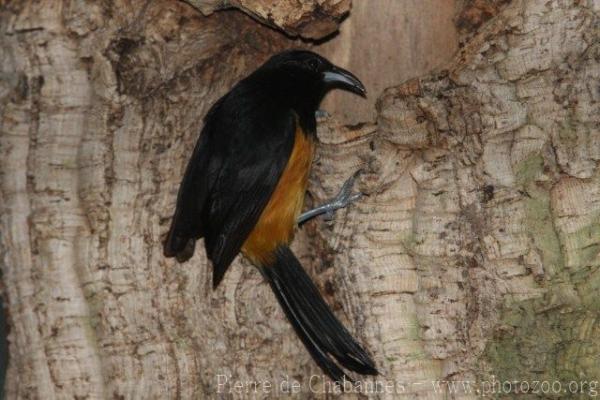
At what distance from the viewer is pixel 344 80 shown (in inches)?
175

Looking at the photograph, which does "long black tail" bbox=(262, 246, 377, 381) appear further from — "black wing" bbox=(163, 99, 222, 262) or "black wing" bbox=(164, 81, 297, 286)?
"black wing" bbox=(163, 99, 222, 262)

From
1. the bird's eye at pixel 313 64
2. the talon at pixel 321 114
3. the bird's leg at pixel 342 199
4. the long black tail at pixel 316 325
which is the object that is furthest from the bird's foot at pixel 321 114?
the long black tail at pixel 316 325

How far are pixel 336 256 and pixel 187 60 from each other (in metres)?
1.16

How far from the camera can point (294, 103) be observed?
464 cm

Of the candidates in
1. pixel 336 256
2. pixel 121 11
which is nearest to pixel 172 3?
pixel 121 11

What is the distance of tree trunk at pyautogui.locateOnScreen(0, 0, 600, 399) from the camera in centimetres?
377

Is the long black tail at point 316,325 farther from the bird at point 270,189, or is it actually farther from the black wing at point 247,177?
the black wing at point 247,177

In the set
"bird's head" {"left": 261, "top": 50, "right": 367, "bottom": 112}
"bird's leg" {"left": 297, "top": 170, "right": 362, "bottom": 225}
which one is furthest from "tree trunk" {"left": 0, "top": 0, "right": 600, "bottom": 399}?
"bird's head" {"left": 261, "top": 50, "right": 367, "bottom": 112}

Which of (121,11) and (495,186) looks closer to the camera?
(495,186)

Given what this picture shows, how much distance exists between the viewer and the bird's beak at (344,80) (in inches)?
174

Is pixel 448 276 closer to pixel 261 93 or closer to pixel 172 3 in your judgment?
pixel 261 93

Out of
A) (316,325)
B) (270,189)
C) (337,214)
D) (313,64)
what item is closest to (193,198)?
(270,189)

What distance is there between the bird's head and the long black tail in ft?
3.03

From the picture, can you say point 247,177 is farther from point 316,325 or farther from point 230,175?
point 316,325
